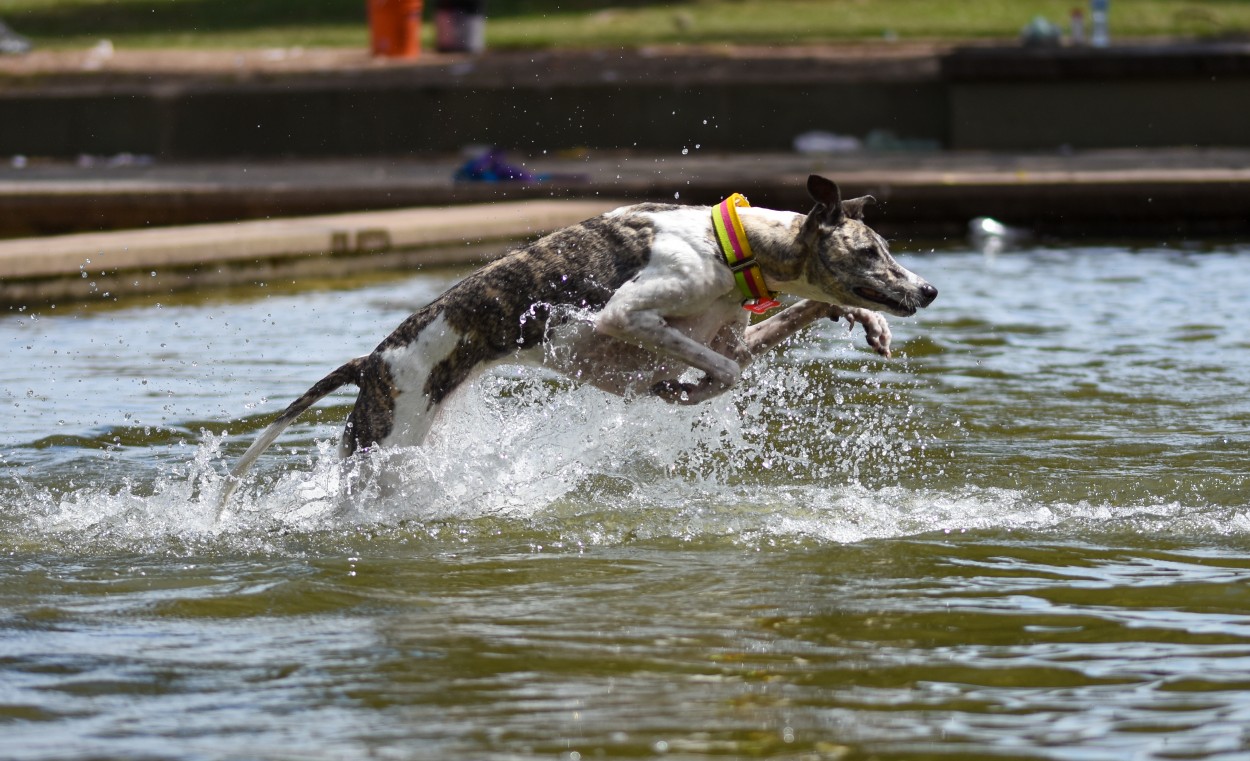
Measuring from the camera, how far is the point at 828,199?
5.75 m

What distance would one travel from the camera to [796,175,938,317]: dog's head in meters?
5.75

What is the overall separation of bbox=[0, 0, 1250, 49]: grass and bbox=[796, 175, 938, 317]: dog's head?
60.3ft

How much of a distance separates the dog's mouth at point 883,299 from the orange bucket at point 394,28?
18.1 metres

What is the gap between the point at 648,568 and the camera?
5434mm

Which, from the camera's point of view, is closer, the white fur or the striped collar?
the striped collar

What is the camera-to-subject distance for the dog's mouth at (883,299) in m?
5.80

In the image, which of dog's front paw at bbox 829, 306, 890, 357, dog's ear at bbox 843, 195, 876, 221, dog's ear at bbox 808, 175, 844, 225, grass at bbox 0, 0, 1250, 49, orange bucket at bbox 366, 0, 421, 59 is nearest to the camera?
dog's ear at bbox 808, 175, 844, 225

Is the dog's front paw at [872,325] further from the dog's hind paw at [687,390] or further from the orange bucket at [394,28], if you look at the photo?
the orange bucket at [394,28]

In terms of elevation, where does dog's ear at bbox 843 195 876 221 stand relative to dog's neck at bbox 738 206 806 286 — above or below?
above

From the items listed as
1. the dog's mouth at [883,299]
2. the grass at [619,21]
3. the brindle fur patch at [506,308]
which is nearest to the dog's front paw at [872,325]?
the dog's mouth at [883,299]

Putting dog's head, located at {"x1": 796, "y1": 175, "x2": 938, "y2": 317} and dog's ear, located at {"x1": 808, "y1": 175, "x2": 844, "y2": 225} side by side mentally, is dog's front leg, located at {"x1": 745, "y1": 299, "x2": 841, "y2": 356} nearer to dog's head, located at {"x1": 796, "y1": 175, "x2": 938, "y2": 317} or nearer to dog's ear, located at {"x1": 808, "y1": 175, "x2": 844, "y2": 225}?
dog's head, located at {"x1": 796, "y1": 175, "x2": 938, "y2": 317}

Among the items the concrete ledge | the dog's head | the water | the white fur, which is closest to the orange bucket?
the concrete ledge

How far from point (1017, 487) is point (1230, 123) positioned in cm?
1338

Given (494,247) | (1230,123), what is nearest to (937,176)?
(494,247)
